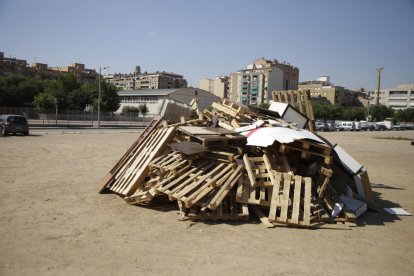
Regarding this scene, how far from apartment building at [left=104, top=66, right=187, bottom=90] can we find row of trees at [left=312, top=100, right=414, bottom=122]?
77.0 meters

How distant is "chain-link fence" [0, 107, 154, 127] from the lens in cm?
4331

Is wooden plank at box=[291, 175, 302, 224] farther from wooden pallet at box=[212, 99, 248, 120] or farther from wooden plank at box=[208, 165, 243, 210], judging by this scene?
wooden pallet at box=[212, 99, 248, 120]

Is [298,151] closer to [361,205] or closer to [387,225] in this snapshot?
[361,205]

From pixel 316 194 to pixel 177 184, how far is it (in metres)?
3.14

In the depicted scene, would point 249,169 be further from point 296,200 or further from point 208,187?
point 296,200

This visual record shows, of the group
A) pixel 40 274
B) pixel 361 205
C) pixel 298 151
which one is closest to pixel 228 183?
pixel 298 151

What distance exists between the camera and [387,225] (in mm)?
6828

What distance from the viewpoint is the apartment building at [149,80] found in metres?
150

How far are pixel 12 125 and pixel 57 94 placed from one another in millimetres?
36601

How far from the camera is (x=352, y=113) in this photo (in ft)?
305

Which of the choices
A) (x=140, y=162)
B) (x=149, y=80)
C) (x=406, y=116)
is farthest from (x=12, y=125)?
(x=149, y=80)

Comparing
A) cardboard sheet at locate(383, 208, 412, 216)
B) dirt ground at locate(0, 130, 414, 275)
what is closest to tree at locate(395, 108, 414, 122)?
cardboard sheet at locate(383, 208, 412, 216)

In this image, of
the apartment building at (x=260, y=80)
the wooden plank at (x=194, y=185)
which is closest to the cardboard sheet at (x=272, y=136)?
the wooden plank at (x=194, y=185)

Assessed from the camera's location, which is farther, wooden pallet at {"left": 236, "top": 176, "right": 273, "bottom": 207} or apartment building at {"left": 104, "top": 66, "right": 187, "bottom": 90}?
apartment building at {"left": 104, "top": 66, "right": 187, "bottom": 90}
